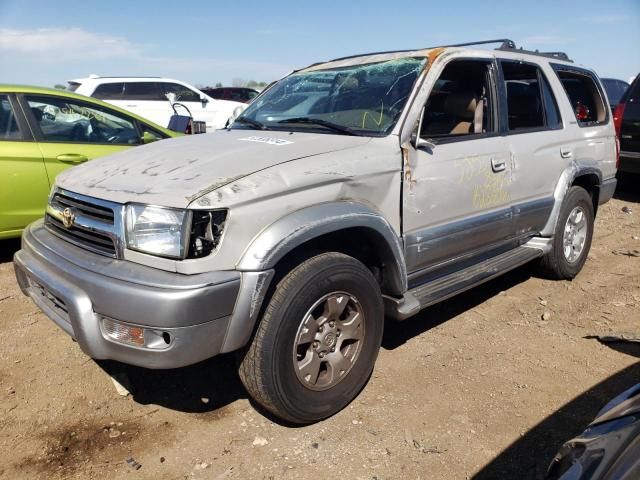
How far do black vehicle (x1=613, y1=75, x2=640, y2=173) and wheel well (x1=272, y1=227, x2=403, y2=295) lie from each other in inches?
250

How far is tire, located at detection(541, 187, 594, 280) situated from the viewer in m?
4.52

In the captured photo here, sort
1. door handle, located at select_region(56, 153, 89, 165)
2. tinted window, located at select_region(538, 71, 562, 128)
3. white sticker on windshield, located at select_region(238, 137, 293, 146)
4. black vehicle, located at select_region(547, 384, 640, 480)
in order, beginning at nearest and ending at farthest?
black vehicle, located at select_region(547, 384, 640, 480), white sticker on windshield, located at select_region(238, 137, 293, 146), tinted window, located at select_region(538, 71, 562, 128), door handle, located at select_region(56, 153, 89, 165)

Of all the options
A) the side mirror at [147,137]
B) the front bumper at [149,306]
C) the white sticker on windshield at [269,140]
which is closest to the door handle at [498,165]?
the white sticker on windshield at [269,140]

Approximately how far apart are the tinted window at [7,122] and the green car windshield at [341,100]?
2.32 meters

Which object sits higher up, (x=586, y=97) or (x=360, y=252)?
(x=586, y=97)

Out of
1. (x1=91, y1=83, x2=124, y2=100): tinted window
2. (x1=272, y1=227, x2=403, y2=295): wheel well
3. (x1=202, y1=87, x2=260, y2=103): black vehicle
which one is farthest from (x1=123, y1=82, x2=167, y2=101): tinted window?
(x1=272, y1=227, x2=403, y2=295): wheel well

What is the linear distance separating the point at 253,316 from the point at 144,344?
0.47m

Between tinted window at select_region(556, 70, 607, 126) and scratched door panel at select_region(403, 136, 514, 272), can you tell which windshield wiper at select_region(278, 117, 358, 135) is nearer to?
scratched door panel at select_region(403, 136, 514, 272)

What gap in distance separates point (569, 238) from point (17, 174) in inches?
193

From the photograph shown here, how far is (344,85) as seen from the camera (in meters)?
3.66

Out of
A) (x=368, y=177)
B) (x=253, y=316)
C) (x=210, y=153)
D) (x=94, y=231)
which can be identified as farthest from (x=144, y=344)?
(x=368, y=177)

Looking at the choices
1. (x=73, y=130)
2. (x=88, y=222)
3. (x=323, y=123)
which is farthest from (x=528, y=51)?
(x=73, y=130)

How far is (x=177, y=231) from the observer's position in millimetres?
2297

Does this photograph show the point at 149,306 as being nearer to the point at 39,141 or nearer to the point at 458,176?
the point at 458,176
